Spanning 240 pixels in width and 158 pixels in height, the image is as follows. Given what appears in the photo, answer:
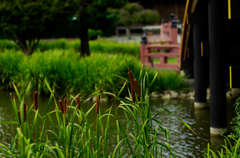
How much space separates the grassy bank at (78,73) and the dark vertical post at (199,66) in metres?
1.60

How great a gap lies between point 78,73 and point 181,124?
137 inches

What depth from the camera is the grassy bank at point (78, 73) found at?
8.92 metres

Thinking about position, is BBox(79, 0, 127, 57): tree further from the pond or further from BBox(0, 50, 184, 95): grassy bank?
the pond

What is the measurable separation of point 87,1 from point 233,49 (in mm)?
10930

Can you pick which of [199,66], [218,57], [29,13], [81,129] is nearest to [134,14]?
[29,13]

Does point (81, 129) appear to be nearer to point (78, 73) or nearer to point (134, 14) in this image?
point (78, 73)

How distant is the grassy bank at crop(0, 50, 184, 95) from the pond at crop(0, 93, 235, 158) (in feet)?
1.56

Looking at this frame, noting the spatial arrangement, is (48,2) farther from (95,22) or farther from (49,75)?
(49,75)

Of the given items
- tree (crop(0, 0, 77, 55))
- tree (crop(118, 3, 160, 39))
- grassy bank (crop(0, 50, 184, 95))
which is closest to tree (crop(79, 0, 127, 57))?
tree (crop(0, 0, 77, 55))

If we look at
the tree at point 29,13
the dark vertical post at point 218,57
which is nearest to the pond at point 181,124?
the dark vertical post at point 218,57

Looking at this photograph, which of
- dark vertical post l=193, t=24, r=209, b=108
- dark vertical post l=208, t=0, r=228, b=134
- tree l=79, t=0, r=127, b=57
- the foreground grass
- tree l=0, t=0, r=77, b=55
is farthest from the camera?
tree l=79, t=0, r=127, b=57

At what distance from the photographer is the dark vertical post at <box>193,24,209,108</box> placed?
7410mm

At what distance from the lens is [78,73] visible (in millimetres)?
9195

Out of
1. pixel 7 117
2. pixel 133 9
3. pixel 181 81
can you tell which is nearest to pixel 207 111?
pixel 181 81
